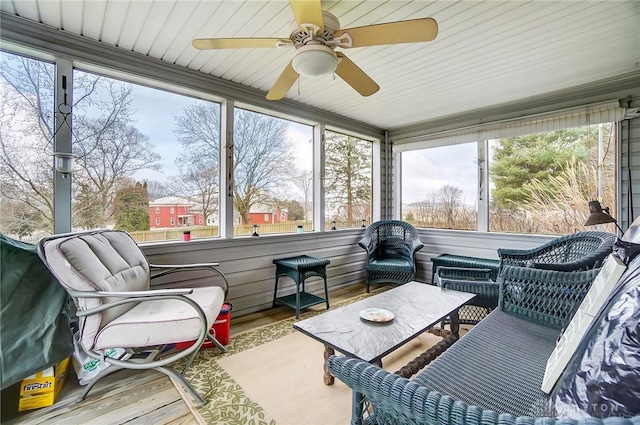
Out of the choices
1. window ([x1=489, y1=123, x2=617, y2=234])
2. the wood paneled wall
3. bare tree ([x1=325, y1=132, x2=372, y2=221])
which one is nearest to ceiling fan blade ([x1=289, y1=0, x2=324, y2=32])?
the wood paneled wall

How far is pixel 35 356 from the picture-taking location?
1609 millimetres

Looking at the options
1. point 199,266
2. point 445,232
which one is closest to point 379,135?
point 445,232

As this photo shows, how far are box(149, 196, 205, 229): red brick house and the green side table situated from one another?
101 centimetres

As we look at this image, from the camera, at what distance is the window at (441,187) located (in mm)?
3992

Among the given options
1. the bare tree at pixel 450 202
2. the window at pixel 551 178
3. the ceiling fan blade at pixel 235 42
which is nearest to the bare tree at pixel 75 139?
the ceiling fan blade at pixel 235 42

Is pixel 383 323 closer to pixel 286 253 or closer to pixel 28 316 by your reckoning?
pixel 286 253

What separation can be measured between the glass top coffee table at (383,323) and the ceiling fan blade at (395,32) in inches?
65.0

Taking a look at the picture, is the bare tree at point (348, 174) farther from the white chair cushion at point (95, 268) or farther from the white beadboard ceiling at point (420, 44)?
the white chair cushion at point (95, 268)

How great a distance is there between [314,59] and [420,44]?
1174 mm

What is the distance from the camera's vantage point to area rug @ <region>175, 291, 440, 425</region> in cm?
162

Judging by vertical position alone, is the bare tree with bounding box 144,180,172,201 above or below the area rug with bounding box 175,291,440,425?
above

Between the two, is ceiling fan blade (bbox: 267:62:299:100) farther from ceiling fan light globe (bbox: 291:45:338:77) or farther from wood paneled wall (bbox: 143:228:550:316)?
wood paneled wall (bbox: 143:228:550:316)

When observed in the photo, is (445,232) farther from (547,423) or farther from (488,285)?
(547,423)

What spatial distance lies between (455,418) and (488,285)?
205cm
